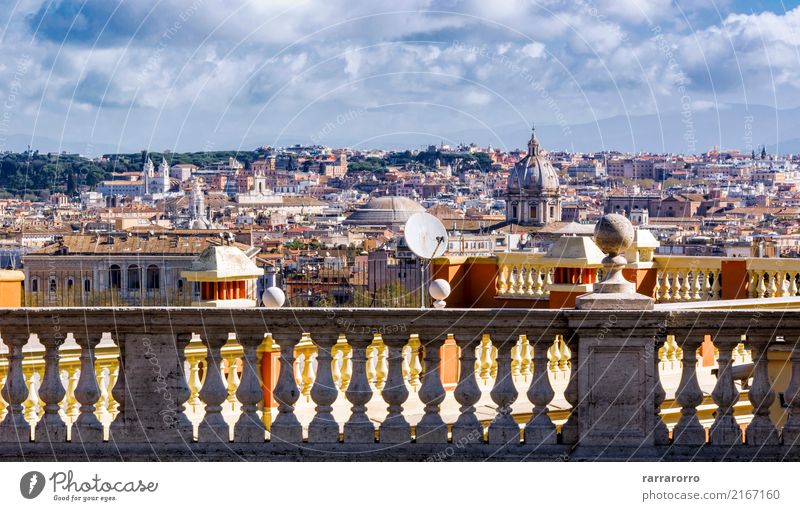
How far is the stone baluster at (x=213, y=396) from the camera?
5371 millimetres

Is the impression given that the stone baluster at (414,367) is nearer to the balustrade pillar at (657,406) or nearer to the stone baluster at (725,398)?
→ the balustrade pillar at (657,406)

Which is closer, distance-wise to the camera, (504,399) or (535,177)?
(504,399)

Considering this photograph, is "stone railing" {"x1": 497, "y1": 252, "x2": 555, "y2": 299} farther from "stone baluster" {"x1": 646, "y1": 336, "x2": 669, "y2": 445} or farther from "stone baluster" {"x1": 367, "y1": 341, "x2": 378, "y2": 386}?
"stone baluster" {"x1": 646, "y1": 336, "x2": 669, "y2": 445}

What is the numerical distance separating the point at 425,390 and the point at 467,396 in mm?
162

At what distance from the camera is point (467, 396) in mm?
5359

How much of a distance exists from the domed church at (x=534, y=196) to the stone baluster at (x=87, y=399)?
105 meters

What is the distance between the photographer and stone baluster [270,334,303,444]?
211 inches

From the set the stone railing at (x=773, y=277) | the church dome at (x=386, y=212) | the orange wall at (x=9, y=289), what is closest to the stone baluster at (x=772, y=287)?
the stone railing at (x=773, y=277)

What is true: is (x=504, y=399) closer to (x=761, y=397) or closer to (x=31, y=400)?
(x=761, y=397)

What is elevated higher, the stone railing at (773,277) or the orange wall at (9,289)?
the orange wall at (9,289)

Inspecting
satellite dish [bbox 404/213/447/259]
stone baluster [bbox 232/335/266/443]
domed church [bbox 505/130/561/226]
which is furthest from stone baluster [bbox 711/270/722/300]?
domed church [bbox 505/130/561/226]

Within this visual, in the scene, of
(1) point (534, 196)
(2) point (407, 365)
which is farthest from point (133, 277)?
(1) point (534, 196)

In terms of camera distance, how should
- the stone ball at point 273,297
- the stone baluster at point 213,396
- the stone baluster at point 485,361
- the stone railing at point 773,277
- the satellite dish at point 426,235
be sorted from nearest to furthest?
the stone baluster at point 213,396, the stone baluster at point 485,361, the stone ball at point 273,297, the stone railing at point 773,277, the satellite dish at point 426,235
